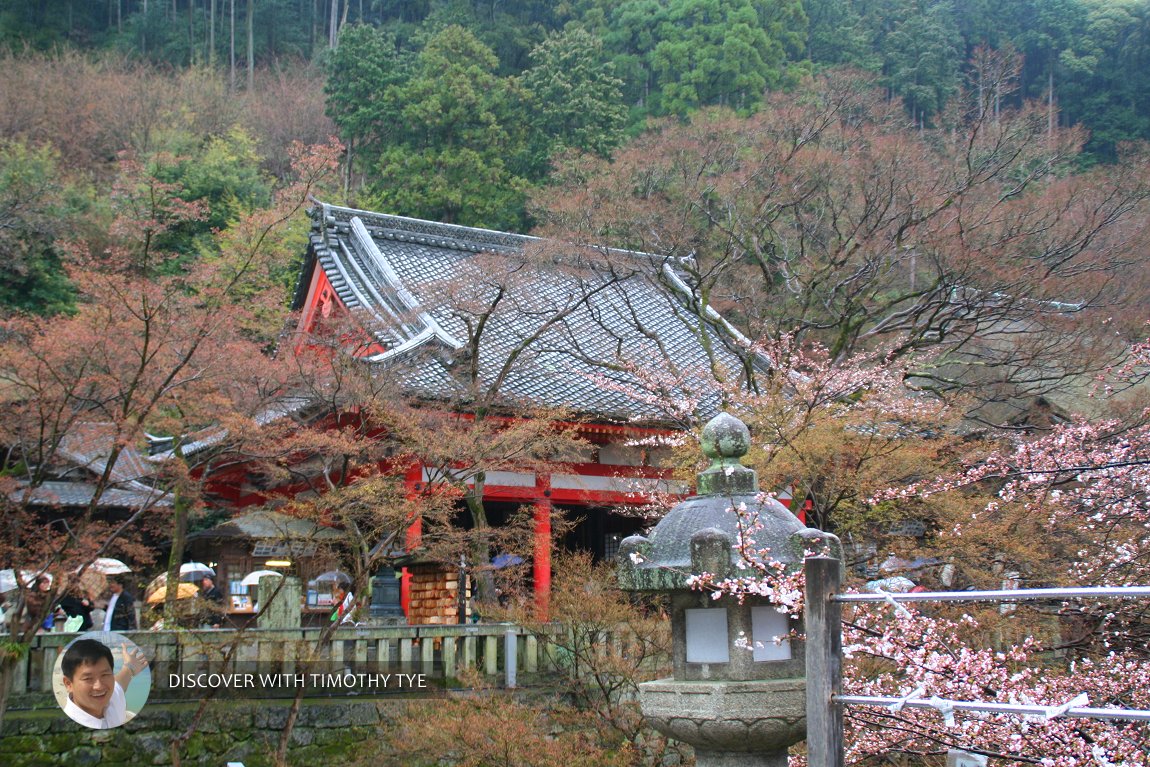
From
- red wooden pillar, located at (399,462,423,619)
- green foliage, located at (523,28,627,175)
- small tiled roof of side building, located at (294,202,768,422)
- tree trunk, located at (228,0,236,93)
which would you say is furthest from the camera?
tree trunk, located at (228,0,236,93)

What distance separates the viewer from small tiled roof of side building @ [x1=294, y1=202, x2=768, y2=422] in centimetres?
1478

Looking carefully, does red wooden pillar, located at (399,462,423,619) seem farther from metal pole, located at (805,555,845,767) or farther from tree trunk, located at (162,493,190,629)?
metal pole, located at (805,555,845,767)

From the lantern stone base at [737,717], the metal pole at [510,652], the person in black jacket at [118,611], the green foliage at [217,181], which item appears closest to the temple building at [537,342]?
the metal pole at [510,652]

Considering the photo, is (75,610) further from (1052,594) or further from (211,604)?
(1052,594)

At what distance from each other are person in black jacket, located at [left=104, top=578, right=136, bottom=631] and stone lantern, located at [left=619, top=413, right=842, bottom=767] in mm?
8967

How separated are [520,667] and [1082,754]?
661 centimetres

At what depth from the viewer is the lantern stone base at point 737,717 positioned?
200 inches

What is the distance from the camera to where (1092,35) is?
40.1 m

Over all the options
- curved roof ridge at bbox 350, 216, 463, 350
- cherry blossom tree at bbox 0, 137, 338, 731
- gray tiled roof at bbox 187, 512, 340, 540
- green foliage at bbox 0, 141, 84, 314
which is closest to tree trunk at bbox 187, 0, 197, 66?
green foliage at bbox 0, 141, 84, 314

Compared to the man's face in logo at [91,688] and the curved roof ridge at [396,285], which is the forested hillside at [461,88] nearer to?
the curved roof ridge at [396,285]

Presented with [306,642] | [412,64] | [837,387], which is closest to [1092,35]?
[412,64]

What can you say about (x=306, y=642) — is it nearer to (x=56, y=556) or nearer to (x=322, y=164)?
(x=56, y=556)

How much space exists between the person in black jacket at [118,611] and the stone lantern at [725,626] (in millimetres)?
8967

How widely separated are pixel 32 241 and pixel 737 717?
83.1ft
